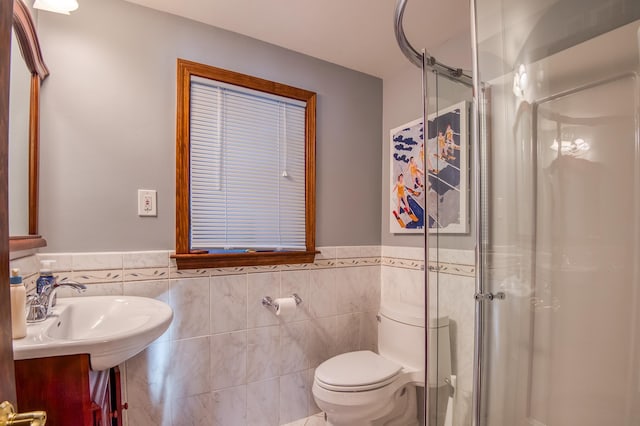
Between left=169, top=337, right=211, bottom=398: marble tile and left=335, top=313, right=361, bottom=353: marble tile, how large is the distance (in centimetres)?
80

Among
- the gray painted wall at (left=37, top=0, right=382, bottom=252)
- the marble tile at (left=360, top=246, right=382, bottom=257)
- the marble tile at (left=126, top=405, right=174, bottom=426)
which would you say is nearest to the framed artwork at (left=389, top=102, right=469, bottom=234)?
the marble tile at (left=360, top=246, right=382, bottom=257)

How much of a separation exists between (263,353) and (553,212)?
156 cm

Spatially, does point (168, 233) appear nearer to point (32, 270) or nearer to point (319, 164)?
point (32, 270)

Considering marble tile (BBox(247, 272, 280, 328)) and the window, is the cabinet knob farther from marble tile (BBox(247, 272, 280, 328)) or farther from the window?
marble tile (BBox(247, 272, 280, 328))

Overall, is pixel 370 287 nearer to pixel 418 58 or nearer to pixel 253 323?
pixel 253 323

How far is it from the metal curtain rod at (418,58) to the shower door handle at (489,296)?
92 centimetres

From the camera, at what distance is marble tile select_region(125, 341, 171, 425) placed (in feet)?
4.66

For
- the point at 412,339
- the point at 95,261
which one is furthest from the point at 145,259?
the point at 412,339

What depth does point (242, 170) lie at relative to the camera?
1.71 meters

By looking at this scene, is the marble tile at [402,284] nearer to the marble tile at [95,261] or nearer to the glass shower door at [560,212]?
the glass shower door at [560,212]

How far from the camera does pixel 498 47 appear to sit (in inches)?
50.2

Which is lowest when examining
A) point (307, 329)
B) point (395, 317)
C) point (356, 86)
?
point (307, 329)

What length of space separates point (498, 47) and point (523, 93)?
234 mm

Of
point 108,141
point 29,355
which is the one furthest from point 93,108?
point 29,355
